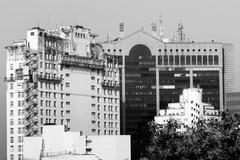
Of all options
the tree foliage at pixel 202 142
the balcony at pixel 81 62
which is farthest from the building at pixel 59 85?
the tree foliage at pixel 202 142

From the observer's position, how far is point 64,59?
17262 cm

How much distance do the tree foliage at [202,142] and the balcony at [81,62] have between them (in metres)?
79.8

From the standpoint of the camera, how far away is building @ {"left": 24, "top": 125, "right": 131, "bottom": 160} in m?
150

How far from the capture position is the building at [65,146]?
14988cm

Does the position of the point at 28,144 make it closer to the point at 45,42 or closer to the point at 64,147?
the point at 64,147

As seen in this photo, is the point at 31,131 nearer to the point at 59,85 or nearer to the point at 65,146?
the point at 59,85

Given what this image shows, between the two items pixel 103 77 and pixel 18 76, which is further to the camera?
pixel 103 77

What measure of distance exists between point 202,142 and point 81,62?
89631 mm

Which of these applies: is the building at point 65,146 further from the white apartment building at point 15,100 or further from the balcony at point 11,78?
the balcony at point 11,78

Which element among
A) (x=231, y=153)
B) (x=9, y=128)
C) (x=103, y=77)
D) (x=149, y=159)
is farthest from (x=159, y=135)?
(x=103, y=77)

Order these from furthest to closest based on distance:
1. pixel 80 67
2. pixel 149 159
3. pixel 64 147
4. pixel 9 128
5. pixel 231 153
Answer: pixel 80 67 → pixel 9 128 → pixel 64 147 → pixel 149 159 → pixel 231 153

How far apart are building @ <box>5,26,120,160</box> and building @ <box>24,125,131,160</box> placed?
740 cm

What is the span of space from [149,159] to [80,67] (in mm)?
85658

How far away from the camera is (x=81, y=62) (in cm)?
17688
